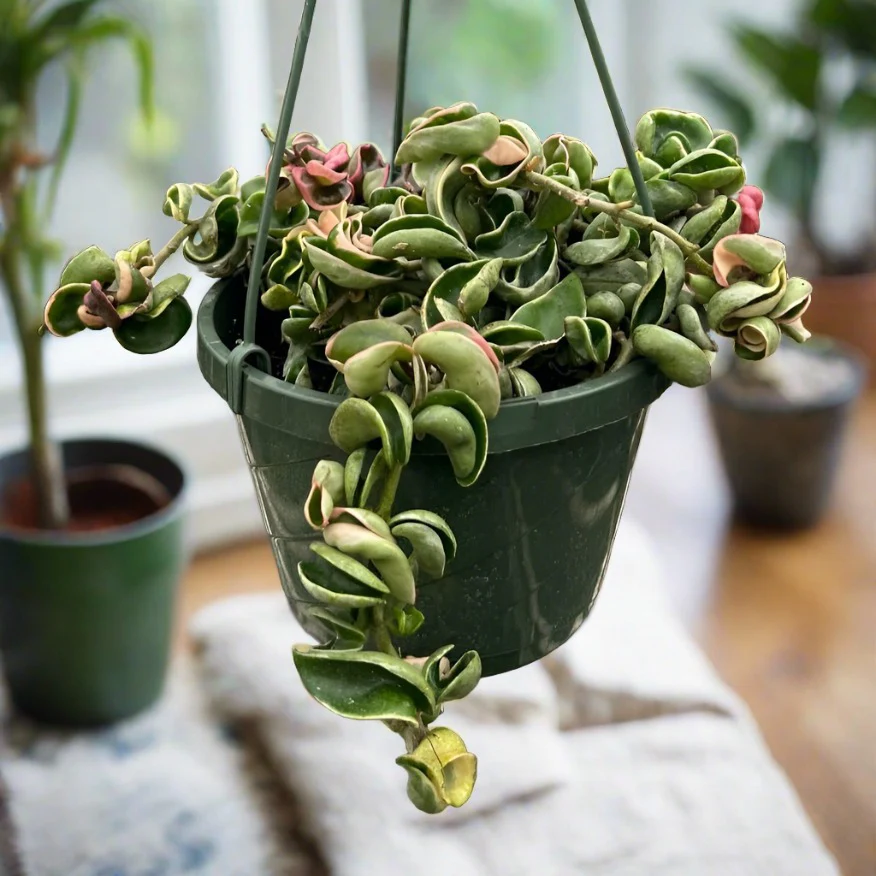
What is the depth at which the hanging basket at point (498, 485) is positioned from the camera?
46 cm

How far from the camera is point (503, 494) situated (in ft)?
1.59

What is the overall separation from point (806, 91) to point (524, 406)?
1578mm

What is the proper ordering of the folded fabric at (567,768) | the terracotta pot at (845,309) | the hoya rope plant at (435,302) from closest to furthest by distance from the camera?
the hoya rope plant at (435,302)
the folded fabric at (567,768)
the terracotta pot at (845,309)

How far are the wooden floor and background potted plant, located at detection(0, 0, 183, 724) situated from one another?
0.81ft

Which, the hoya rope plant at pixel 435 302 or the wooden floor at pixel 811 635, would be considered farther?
the wooden floor at pixel 811 635

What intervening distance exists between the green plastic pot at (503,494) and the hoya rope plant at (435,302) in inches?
0.7

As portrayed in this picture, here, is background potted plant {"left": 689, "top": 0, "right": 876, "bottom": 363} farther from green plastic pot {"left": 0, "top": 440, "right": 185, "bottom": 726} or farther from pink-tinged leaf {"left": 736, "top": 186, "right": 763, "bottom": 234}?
pink-tinged leaf {"left": 736, "top": 186, "right": 763, "bottom": 234}

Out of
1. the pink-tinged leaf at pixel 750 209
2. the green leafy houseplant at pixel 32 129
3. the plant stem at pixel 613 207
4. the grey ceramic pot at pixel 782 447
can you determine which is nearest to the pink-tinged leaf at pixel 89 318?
the plant stem at pixel 613 207

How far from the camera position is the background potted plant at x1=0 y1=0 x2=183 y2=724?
3.67ft

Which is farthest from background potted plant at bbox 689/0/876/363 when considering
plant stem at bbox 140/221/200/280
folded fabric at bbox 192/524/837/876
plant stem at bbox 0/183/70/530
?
plant stem at bbox 140/221/200/280

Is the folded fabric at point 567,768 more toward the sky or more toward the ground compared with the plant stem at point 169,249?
more toward the ground

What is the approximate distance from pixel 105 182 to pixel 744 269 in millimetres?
1359

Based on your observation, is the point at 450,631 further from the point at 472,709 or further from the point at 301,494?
the point at 472,709

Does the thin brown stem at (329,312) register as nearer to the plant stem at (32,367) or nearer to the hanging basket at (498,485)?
the hanging basket at (498,485)
